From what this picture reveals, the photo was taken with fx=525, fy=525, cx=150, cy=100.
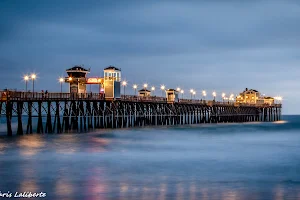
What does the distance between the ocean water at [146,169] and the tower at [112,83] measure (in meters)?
14.9

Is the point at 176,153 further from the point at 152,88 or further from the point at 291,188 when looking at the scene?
the point at 152,88

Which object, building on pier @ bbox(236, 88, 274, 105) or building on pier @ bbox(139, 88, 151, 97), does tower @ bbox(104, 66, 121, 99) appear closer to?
building on pier @ bbox(139, 88, 151, 97)

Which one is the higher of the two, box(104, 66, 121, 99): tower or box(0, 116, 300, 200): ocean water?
box(104, 66, 121, 99): tower

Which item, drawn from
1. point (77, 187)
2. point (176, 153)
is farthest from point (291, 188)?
point (176, 153)

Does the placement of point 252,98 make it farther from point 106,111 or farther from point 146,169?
point 146,169

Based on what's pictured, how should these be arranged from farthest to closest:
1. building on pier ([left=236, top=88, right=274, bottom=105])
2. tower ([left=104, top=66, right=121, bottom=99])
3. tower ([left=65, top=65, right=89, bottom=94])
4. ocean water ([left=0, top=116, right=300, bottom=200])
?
1. building on pier ([left=236, top=88, right=274, bottom=105])
2. tower ([left=65, top=65, right=89, bottom=94])
3. tower ([left=104, top=66, right=121, bottom=99])
4. ocean water ([left=0, top=116, right=300, bottom=200])

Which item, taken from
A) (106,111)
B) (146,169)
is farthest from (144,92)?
(146,169)

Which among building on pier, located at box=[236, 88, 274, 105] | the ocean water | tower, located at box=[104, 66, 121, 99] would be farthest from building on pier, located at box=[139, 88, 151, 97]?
the ocean water

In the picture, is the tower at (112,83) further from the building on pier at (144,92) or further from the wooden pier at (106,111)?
the building on pier at (144,92)

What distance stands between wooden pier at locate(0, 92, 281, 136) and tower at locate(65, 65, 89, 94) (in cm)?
280

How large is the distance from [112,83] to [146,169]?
34.4 metres

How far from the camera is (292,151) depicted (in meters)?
43.7

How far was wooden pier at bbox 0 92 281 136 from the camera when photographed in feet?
175

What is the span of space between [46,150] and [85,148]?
12.1ft
